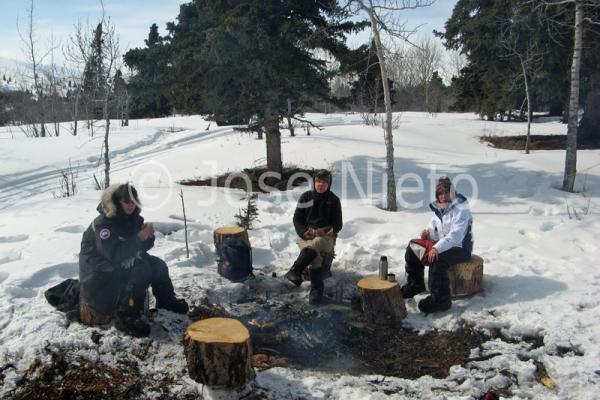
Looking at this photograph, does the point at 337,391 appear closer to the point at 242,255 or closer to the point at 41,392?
the point at 41,392

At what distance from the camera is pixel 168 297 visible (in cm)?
502

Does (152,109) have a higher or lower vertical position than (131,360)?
higher

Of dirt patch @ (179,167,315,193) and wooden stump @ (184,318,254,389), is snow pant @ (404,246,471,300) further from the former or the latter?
dirt patch @ (179,167,315,193)

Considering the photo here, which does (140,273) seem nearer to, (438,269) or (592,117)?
(438,269)

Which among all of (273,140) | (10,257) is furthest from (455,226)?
(273,140)

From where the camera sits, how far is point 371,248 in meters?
7.18

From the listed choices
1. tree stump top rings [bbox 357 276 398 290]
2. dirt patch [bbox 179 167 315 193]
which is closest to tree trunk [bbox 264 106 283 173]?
dirt patch [bbox 179 167 315 193]

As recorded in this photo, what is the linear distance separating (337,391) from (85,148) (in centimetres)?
2158

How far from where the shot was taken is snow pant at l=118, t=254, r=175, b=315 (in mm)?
4566

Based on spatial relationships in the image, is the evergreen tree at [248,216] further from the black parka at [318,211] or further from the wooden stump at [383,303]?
the wooden stump at [383,303]

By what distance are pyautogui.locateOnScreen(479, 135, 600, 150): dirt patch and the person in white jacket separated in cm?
1216

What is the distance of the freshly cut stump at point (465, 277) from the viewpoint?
546 centimetres

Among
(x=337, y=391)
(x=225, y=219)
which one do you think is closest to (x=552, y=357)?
(x=337, y=391)

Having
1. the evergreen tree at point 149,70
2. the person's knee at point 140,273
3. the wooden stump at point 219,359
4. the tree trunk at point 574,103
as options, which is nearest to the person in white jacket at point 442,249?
the wooden stump at point 219,359
